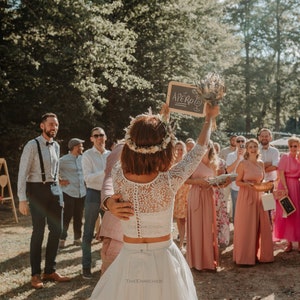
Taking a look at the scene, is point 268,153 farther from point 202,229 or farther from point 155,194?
point 155,194

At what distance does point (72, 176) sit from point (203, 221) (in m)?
3.20

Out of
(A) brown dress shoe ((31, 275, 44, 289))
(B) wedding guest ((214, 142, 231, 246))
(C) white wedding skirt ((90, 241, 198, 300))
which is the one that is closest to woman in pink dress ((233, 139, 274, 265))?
(B) wedding guest ((214, 142, 231, 246))

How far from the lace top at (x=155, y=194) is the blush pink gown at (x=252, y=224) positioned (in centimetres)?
449

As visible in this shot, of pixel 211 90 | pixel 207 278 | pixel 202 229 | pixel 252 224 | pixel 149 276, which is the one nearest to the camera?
pixel 211 90

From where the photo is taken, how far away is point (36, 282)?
5680 mm

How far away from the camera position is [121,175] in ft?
9.19

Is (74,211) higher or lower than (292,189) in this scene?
lower

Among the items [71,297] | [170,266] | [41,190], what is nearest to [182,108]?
[170,266]

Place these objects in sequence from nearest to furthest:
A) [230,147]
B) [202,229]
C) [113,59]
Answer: [202,229] < [230,147] < [113,59]

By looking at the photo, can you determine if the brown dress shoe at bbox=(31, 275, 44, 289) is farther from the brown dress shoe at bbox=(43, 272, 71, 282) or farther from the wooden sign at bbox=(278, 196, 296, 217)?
the wooden sign at bbox=(278, 196, 296, 217)

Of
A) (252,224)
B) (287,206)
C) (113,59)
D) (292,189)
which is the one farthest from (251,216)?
(113,59)

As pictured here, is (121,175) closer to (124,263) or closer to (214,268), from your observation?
(124,263)

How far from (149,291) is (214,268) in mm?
4118

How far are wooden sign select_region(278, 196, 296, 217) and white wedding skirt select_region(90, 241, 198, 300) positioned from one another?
206 inches
